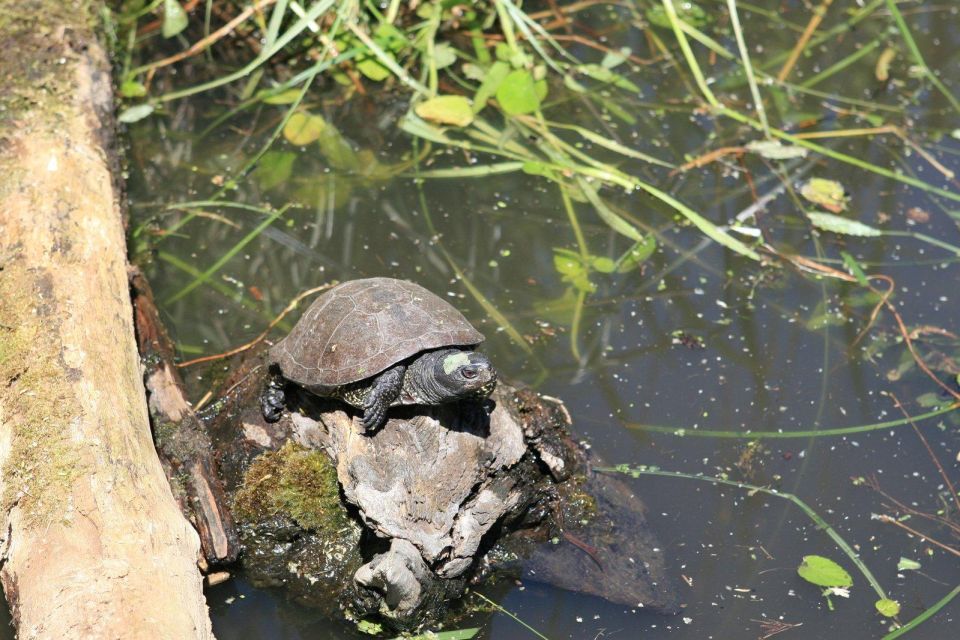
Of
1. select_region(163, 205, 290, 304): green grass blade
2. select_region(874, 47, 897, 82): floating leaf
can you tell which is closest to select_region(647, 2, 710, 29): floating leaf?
select_region(874, 47, 897, 82): floating leaf

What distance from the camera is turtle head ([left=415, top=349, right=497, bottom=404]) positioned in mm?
3359

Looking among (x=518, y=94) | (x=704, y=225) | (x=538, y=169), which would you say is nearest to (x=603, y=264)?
(x=704, y=225)

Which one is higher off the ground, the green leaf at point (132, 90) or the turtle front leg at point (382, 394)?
the green leaf at point (132, 90)

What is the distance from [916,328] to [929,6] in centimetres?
359

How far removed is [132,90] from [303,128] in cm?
107

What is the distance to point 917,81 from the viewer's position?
668cm

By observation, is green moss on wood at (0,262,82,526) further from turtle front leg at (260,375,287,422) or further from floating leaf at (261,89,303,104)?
floating leaf at (261,89,303,104)

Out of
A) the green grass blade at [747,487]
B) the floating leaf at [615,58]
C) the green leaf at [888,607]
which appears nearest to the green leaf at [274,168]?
the floating leaf at [615,58]

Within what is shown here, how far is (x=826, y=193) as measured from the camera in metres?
5.66

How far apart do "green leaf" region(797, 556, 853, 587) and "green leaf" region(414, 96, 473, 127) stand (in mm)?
3271

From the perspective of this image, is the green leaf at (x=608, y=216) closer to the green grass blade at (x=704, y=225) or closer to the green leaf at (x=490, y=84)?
the green grass blade at (x=704, y=225)

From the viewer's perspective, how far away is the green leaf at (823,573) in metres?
3.75

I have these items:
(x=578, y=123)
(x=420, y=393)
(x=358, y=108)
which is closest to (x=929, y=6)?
(x=578, y=123)

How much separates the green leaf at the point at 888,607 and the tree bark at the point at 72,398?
2.48m
